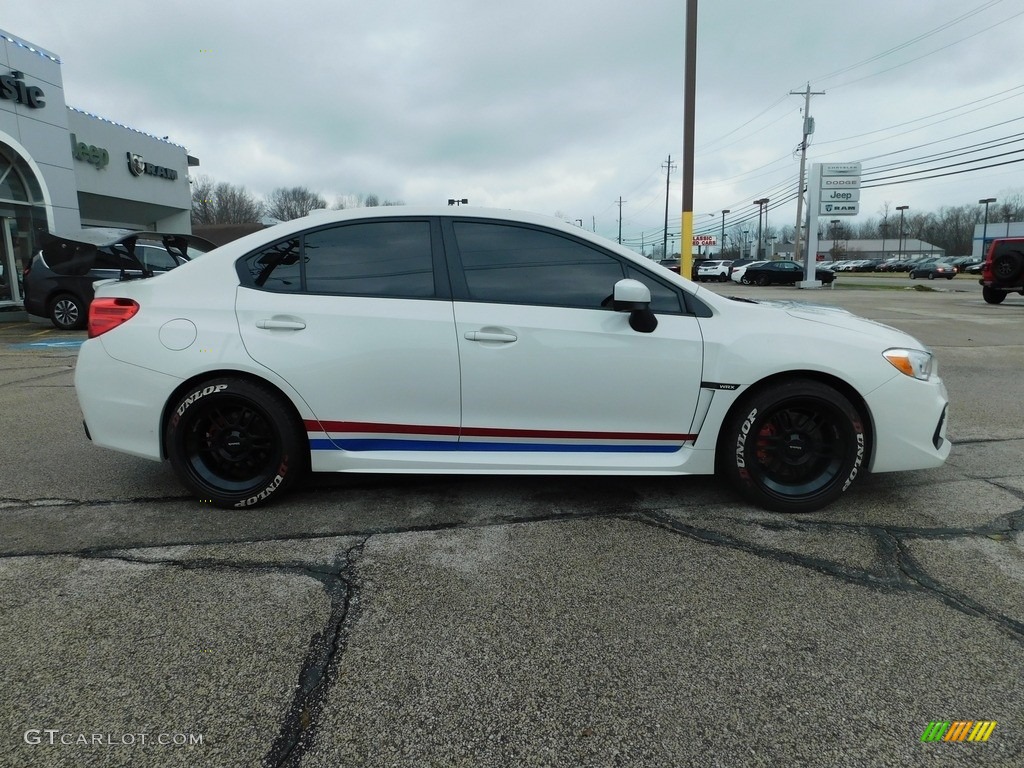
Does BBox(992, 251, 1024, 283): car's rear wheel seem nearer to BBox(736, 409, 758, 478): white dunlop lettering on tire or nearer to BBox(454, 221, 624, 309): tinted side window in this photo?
BBox(736, 409, 758, 478): white dunlop lettering on tire

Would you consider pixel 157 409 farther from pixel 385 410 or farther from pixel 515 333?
pixel 515 333

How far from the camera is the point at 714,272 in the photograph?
153 feet

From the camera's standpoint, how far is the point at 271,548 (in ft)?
10.0

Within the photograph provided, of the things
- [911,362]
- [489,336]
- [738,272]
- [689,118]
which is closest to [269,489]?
[489,336]

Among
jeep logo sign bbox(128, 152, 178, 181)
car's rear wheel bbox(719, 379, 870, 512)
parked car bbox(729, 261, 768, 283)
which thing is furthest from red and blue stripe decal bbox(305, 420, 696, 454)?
parked car bbox(729, 261, 768, 283)

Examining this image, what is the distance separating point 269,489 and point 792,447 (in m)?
2.80

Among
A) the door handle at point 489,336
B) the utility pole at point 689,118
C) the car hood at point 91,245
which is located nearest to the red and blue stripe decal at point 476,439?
the door handle at point 489,336

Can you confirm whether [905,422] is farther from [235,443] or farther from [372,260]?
[235,443]

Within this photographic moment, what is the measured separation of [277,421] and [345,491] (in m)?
0.68

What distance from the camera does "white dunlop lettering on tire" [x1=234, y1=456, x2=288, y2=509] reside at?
135 inches

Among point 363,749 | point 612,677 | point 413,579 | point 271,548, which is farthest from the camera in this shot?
point 271,548

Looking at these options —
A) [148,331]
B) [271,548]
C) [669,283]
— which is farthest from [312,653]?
[669,283]

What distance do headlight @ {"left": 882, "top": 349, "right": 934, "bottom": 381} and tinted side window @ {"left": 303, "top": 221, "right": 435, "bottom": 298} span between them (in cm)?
244

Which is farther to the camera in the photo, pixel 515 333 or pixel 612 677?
pixel 515 333
